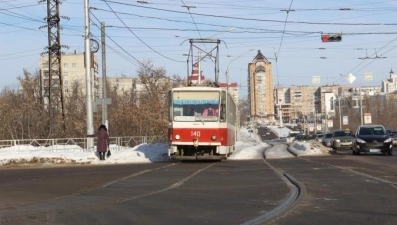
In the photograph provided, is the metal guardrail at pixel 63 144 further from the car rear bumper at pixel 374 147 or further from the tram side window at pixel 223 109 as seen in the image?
the car rear bumper at pixel 374 147

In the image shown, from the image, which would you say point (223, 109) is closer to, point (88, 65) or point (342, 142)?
point (88, 65)

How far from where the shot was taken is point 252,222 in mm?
8594

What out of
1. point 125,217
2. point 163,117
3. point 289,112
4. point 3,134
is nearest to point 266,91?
point 163,117

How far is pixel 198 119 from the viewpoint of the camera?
82.3ft

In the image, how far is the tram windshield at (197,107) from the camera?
2516 centimetres

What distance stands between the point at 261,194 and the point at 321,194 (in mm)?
1293

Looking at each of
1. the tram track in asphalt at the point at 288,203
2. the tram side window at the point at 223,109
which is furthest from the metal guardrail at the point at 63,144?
the tram track in asphalt at the point at 288,203

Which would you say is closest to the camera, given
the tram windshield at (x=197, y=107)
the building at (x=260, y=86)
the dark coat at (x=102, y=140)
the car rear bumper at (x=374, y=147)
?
the tram windshield at (x=197, y=107)

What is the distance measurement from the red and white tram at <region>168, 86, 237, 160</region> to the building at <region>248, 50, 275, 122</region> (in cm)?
5146

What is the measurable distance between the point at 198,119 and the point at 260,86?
84.3 meters

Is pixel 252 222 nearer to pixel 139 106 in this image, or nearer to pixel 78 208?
pixel 78 208

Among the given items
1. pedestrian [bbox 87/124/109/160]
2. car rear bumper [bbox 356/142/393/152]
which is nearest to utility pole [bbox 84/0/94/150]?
pedestrian [bbox 87/124/109/160]

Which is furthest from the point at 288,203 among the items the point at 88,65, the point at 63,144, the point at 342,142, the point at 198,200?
the point at 342,142

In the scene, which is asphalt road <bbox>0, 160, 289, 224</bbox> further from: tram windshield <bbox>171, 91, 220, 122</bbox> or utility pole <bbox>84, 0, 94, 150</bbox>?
utility pole <bbox>84, 0, 94, 150</bbox>
